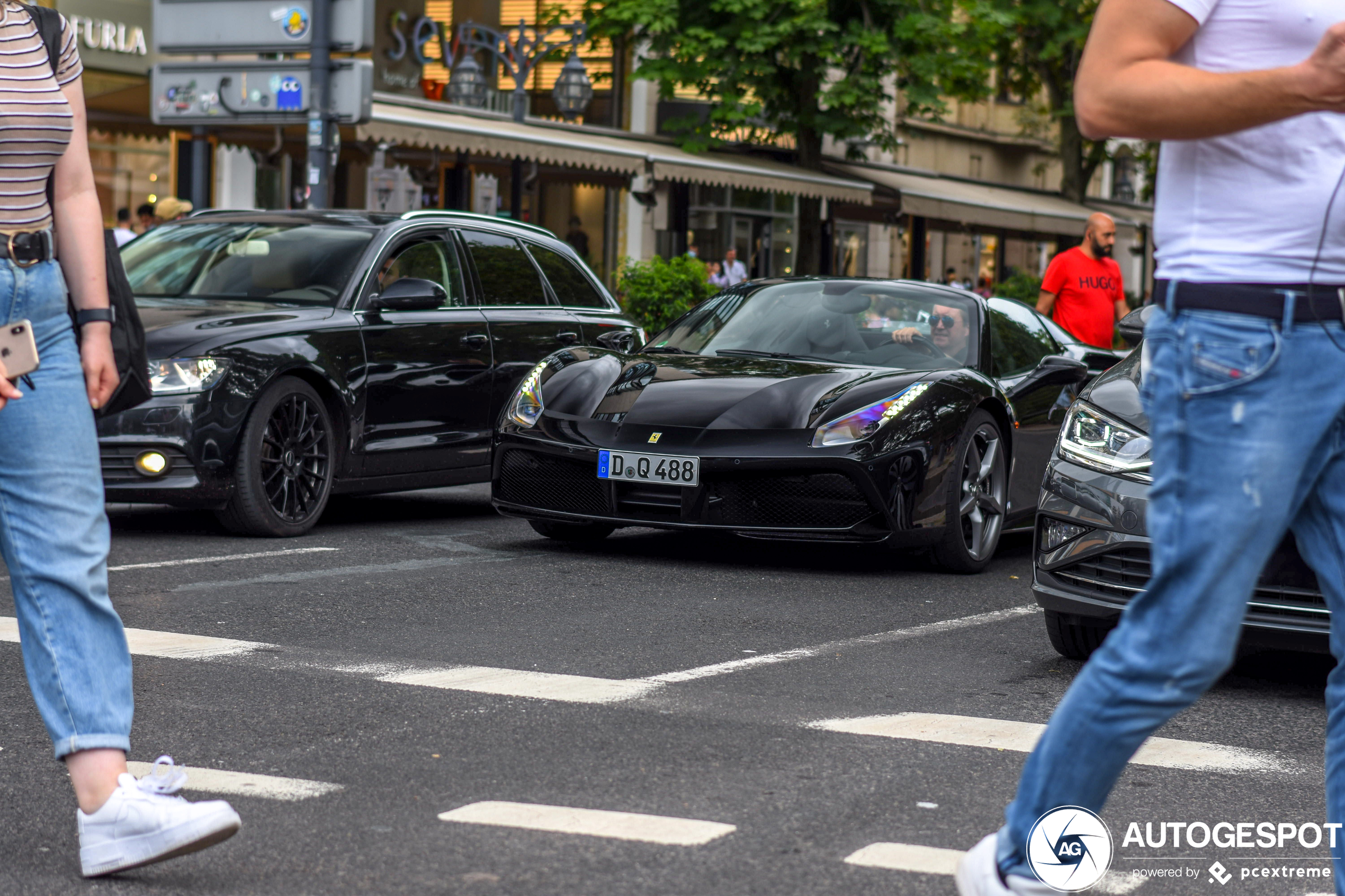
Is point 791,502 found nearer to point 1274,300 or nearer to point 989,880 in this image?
point 989,880

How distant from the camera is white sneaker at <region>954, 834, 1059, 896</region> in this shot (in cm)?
262

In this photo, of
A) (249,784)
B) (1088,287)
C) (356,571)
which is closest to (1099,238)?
(1088,287)

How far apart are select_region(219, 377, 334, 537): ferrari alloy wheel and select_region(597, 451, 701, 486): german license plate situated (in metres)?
1.58

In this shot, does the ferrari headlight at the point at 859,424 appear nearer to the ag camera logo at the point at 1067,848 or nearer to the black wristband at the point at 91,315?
the black wristband at the point at 91,315

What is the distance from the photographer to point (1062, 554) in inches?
216

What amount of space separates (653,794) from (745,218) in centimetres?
2969

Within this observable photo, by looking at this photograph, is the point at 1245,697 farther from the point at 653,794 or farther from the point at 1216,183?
the point at 1216,183

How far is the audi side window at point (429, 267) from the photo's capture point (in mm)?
9078

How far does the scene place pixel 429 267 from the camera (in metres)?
9.34

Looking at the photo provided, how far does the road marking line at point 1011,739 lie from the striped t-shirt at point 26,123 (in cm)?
225

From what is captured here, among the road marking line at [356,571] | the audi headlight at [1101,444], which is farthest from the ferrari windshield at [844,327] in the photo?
the audi headlight at [1101,444]

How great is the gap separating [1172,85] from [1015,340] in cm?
645

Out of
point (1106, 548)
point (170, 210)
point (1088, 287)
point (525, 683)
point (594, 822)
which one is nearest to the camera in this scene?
point (594, 822)

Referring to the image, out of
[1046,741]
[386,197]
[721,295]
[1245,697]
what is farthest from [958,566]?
[386,197]
